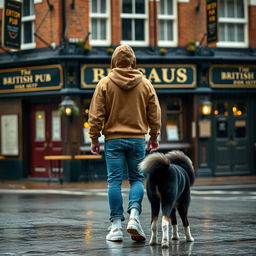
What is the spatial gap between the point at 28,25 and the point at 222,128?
7.39 m

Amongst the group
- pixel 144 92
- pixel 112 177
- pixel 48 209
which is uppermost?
pixel 144 92

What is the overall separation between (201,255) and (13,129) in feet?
64.1

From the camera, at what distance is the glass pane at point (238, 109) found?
84.3 feet

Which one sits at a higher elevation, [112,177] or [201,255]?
[112,177]

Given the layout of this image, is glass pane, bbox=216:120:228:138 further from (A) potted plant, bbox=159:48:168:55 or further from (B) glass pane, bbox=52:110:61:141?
(B) glass pane, bbox=52:110:61:141

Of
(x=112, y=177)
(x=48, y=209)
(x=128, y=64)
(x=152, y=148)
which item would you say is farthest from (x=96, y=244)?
(x=48, y=209)

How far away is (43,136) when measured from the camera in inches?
985

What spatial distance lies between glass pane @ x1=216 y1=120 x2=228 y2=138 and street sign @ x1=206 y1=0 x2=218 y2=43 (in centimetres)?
296

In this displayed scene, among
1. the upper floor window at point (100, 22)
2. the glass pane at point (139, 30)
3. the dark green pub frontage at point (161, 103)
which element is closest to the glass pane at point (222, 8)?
the dark green pub frontage at point (161, 103)

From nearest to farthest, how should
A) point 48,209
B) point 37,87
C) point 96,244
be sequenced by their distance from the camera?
point 96,244, point 48,209, point 37,87

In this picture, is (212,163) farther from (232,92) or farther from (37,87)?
(37,87)

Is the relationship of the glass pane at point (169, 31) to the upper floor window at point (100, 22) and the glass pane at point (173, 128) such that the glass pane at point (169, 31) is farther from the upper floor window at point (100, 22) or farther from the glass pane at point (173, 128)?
the glass pane at point (173, 128)

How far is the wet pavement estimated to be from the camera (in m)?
6.98

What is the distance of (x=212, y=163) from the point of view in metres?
25.1
